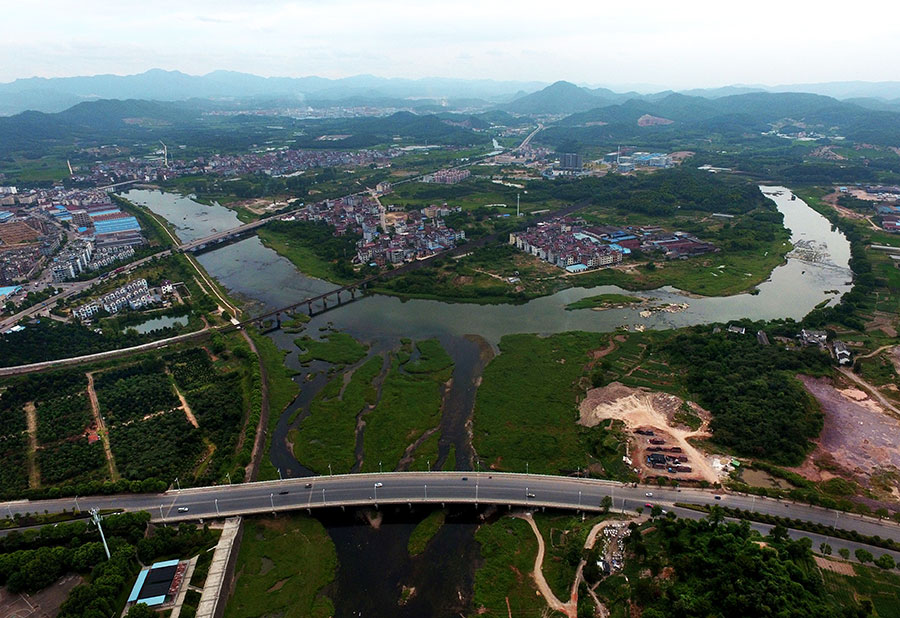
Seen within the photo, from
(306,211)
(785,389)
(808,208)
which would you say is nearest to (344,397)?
(785,389)

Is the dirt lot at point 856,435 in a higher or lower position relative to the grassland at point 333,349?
higher

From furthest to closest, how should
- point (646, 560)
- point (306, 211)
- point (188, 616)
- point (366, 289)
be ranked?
point (306, 211), point (366, 289), point (646, 560), point (188, 616)

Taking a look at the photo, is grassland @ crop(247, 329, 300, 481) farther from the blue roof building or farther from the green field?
the blue roof building

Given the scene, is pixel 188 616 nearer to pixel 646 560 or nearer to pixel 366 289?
pixel 646 560

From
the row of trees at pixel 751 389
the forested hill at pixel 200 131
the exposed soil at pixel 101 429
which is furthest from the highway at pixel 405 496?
the forested hill at pixel 200 131

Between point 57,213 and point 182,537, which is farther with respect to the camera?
point 57,213

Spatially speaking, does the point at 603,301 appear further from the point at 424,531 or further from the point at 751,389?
the point at 424,531

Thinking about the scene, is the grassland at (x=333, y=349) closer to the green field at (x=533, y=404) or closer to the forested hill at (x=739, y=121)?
the green field at (x=533, y=404)
